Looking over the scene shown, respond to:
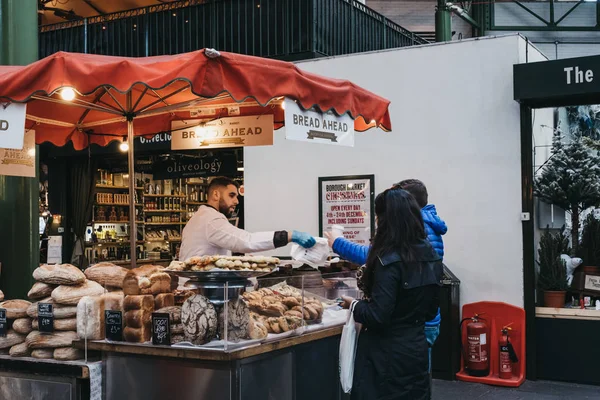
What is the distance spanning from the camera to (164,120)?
24.2ft

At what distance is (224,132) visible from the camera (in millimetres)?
7219

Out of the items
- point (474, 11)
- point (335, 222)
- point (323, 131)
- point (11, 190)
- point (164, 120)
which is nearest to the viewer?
point (323, 131)

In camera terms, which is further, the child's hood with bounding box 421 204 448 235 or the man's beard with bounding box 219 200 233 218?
the man's beard with bounding box 219 200 233 218

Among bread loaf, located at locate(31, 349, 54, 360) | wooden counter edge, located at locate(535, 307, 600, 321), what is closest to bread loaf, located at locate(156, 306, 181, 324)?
bread loaf, located at locate(31, 349, 54, 360)

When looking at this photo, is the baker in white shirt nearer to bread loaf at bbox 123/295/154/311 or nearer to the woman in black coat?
bread loaf at bbox 123/295/154/311

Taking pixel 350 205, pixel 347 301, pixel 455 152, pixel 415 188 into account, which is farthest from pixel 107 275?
pixel 455 152

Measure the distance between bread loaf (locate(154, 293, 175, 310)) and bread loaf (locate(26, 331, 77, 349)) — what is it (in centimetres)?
65

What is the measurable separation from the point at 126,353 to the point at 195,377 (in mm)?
567

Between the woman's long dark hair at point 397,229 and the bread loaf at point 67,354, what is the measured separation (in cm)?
210

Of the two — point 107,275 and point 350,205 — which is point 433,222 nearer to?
point 107,275

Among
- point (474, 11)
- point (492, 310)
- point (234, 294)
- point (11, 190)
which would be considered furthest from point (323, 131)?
point (474, 11)

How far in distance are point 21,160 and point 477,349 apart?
5357 millimetres

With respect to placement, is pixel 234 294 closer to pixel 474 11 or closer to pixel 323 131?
pixel 323 131

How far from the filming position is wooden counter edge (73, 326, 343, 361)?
14.2ft
